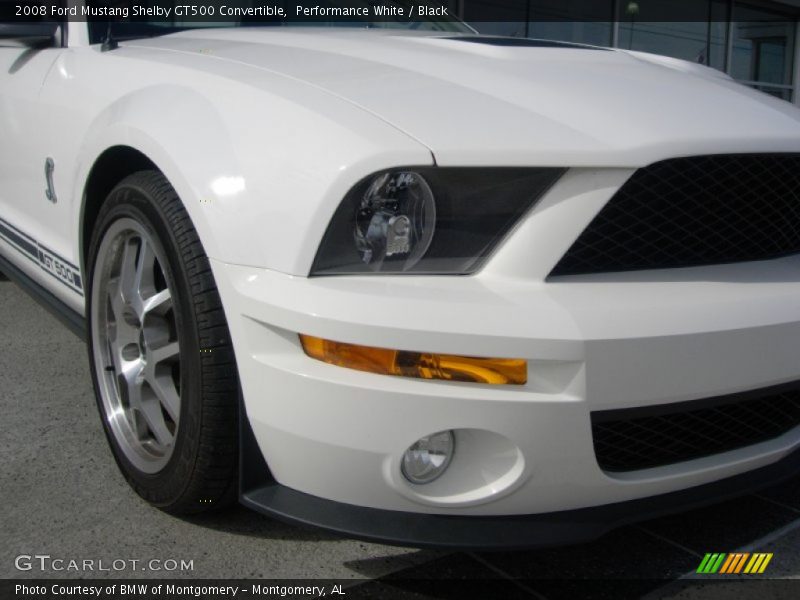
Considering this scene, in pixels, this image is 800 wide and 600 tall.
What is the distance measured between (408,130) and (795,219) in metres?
1.00

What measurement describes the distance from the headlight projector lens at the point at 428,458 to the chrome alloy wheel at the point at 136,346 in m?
0.62

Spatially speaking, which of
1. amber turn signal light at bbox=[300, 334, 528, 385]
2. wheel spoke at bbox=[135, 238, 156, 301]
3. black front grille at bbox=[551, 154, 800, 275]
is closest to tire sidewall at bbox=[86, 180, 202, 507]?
wheel spoke at bbox=[135, 238, 156, 301]

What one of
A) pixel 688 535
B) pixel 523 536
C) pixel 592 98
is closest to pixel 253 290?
pixel 523 536

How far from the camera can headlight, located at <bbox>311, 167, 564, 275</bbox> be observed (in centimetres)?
168

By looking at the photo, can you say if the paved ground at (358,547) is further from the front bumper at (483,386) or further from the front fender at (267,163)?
the front fender at (267,163)

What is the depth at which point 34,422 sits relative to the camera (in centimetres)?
271

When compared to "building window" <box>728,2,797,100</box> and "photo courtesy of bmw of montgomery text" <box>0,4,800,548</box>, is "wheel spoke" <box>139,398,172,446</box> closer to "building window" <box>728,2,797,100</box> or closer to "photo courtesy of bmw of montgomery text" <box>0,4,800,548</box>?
"photo courtesy of bmw of montgomery text" <box>0,4,800,548</box>

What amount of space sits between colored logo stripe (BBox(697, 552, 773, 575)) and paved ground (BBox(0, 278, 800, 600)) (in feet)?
0.07

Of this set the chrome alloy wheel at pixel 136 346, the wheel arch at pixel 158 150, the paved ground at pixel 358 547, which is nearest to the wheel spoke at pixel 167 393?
the chrome alloy wheel at pixel 136 346

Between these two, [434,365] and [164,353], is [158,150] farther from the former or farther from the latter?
[434,365]

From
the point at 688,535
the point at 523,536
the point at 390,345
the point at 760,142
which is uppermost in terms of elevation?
the point at 760,142

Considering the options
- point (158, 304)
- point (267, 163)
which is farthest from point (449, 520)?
point (158, 304)

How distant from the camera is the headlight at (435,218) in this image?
1.68 m

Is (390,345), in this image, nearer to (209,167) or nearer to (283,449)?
(283,449)
